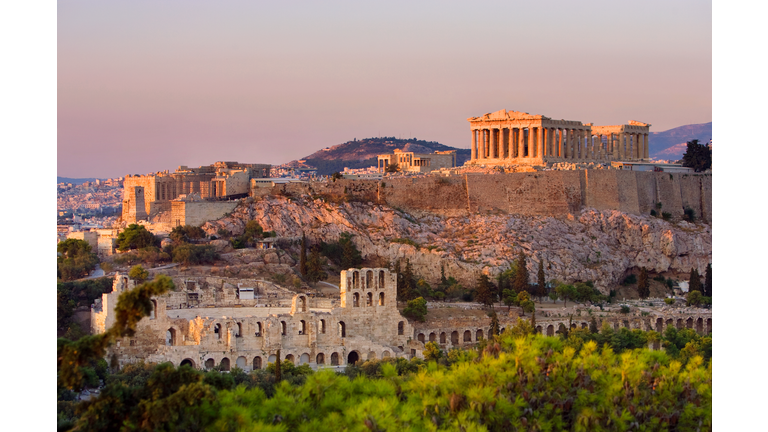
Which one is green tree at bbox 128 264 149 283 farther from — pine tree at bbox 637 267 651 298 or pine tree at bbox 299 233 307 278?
pine tree at bbox 637 267 651 298

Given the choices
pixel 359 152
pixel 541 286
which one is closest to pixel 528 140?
pixel 541 286

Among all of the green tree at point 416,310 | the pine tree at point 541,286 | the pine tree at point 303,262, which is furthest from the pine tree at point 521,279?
the pine tree at point 303,262

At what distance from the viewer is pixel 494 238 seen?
2019 inches

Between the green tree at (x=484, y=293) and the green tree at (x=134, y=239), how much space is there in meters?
15.0

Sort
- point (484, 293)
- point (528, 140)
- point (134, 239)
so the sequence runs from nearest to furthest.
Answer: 1. point (484, 293)
2. point (134, 239)
3. point (528, 140)

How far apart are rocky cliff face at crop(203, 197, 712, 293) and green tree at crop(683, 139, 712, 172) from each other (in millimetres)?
9533

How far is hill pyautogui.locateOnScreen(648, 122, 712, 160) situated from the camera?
268ft

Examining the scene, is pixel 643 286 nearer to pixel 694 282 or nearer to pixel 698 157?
pixel 694 282

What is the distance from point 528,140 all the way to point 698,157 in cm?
1129

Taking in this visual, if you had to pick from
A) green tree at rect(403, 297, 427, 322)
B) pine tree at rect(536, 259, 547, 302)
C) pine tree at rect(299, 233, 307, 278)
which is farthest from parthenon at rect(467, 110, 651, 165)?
green tree at rect(403, 297, 427, 322)

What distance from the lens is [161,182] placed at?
5475 cm

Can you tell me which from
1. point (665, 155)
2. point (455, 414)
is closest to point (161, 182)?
point (455, 414)

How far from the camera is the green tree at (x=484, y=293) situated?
1683 inches

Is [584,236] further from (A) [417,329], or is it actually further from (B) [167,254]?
(B) [167,254]
